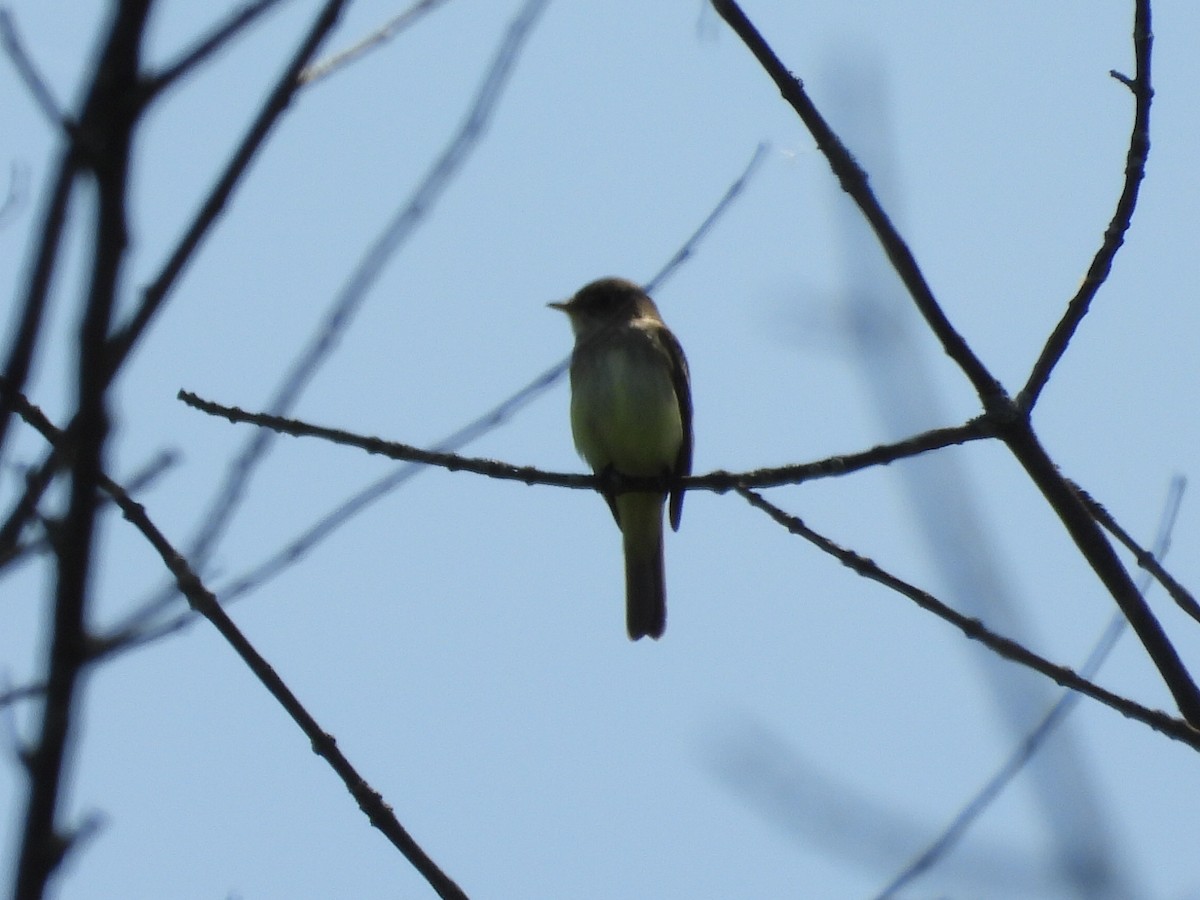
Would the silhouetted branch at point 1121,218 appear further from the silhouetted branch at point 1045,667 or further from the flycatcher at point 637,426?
the flycatcher at point 637,426

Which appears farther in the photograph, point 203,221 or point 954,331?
point 954,331

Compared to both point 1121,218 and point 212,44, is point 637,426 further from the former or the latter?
point 212,44

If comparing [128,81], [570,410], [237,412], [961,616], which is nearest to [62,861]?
[128,81]

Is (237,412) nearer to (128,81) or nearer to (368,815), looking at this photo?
(368,815)

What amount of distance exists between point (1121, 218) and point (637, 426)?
473cm

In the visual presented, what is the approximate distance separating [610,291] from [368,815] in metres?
6.65

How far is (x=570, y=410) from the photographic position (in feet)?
27.3

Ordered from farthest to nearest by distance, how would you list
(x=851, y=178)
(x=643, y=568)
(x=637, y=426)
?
(x=643, y=568) → (x=637, y=426) → (x=851, y=178)

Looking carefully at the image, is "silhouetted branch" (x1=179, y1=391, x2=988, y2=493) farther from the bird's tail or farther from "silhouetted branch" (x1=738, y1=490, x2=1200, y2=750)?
the bird's tail

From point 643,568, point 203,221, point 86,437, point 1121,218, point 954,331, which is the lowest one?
point 86,437

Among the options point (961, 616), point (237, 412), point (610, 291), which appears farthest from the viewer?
point (610, 291)

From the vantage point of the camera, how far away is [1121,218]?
333 cm

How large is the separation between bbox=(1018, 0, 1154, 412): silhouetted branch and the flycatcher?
4416 millimetres

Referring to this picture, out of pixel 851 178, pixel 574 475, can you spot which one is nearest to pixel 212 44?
pixel 851 178
